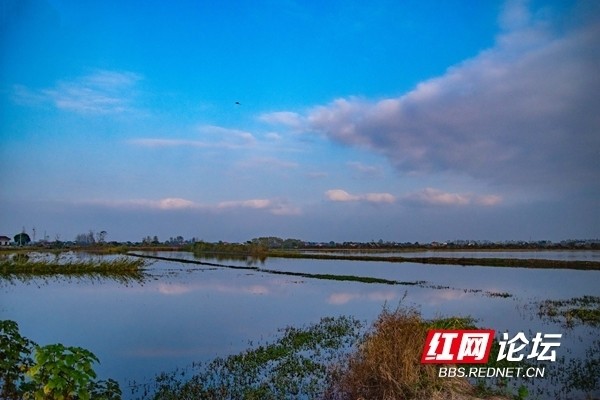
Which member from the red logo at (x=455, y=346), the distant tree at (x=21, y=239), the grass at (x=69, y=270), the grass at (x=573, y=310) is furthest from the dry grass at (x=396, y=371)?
the distant tree at (x=21, y=239)

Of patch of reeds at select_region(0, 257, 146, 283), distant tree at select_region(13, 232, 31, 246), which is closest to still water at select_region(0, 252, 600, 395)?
patch of reeds at select_region(0, 257, 146, 283)

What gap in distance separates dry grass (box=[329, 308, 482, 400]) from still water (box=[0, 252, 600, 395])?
1.20 meters

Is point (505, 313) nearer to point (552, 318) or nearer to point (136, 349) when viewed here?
point (552, 318)

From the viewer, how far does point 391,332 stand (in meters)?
7.64

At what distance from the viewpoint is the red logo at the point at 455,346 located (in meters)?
6.77

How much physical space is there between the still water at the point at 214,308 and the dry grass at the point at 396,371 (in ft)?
3.95

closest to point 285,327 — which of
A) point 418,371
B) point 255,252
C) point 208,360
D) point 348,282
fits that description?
point 208,360

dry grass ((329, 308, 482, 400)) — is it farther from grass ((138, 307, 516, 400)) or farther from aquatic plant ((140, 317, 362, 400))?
aquatic plant ((140, 317, 362, 400))

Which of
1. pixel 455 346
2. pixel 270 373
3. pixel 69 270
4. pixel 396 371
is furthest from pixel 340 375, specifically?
pixel 69 270

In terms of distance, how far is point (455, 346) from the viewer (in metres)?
6.95

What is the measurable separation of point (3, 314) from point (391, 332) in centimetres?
1510

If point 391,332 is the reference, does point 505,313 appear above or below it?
below

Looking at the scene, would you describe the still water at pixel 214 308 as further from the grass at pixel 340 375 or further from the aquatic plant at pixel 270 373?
the grass at pixel 340 375

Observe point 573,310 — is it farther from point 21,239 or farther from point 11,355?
point 21,239
